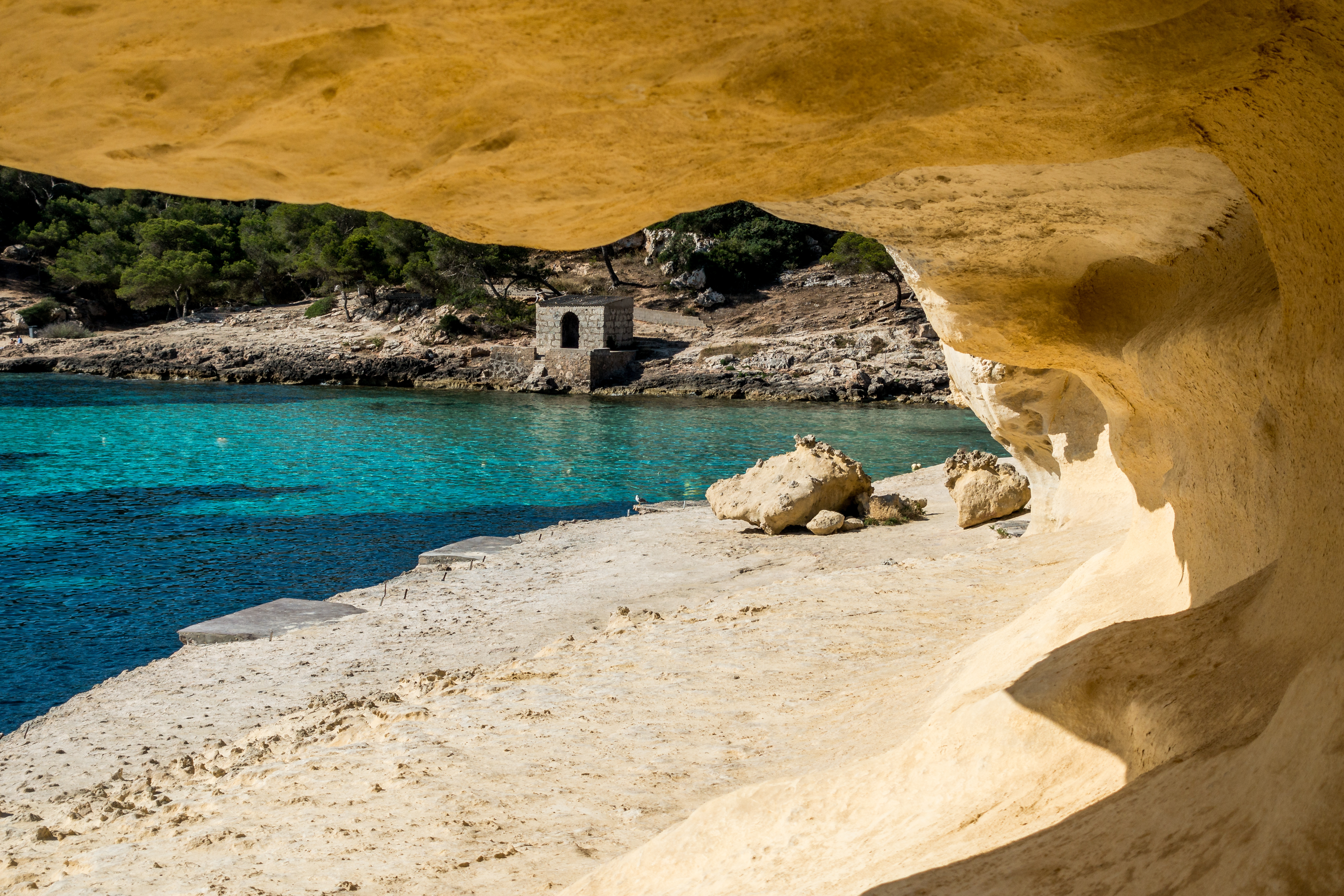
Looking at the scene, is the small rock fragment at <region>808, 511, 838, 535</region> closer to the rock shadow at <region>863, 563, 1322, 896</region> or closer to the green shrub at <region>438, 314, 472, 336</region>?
the rock shadow at <region>863, 563, 1322, 896</region>

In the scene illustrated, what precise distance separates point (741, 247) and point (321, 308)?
17.8 metres

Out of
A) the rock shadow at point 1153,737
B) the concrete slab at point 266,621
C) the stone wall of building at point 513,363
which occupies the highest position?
the stone wall of building at point 513,363

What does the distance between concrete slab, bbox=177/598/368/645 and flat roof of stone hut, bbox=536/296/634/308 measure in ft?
83.3

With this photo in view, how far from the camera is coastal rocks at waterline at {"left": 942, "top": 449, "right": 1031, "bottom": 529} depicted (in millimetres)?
11133

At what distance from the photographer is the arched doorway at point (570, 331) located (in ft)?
115

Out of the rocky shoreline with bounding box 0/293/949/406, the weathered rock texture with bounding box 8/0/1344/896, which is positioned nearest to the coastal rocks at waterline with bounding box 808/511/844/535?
the weathered rock texture with bounding box 8/0/1344/896

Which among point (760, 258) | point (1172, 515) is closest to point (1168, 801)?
point (1172, 515)

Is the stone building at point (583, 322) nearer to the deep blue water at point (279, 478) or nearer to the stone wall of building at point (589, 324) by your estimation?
the stone wall of building at point (589, 324)

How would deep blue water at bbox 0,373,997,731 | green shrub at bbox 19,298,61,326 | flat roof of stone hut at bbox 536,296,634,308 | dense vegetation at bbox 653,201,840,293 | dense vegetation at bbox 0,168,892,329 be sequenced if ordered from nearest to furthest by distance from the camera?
deep blue water at bbox 0,373,997,731
flat roof of stone hut at bbox 536,296,634,308
green shrub at bbox 19,298,61,326
dense vegetation at bbox 0,168,892,329
dense vegetation at bbox 653,201,840,293

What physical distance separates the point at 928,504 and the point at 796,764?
9117 mm

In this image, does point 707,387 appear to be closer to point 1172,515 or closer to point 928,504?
point 928,504

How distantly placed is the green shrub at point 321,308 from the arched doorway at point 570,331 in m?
11.9

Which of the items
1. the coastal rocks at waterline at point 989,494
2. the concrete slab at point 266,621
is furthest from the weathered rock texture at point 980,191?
the coastal rocks at waterline at point 989,494

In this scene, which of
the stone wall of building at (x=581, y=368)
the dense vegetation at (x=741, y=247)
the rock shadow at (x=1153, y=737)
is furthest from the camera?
the dense vegetation at (x=741, y=247)
